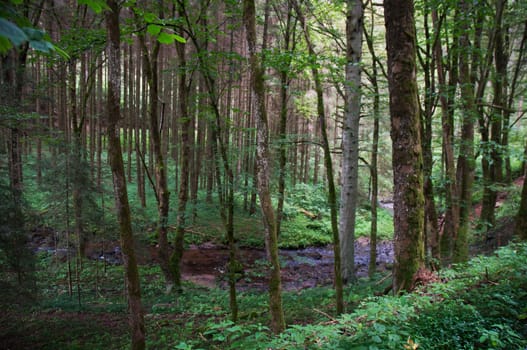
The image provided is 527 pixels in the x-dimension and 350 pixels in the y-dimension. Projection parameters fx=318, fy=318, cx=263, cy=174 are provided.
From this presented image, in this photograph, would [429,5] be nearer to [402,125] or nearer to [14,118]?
[402,125]

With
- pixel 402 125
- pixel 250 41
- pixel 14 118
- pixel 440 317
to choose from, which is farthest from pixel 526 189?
pixel 14 118

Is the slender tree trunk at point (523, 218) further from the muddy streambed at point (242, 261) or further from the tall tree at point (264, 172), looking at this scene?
the muddy streambed at point (242, 261)

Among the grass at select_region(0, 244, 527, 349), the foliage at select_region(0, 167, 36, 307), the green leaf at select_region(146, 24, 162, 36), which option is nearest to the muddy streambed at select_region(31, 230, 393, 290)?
the grass at select_region(0, 244, 527, 349)

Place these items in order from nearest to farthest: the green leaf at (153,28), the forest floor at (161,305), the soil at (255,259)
Answer: 1. the green leaf at (153,28)
2. the forest floor at (161,305)
3. the soil at (255,259)

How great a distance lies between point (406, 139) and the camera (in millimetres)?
4605

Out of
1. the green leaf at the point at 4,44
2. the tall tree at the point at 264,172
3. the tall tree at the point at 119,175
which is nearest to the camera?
the green leaf at the point at 4,44

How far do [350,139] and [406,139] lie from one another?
14.4ft

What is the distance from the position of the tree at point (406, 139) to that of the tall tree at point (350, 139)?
145 inches

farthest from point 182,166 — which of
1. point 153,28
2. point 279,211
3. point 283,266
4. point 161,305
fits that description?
point 153,28

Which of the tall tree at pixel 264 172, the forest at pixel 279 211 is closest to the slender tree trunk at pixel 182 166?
the forest at pixel 279 211

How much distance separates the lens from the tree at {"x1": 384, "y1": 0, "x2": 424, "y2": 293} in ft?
15.0

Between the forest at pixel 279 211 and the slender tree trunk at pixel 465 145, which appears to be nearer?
the forest at pixel 279 211

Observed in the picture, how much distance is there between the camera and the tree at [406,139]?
15.0 feet

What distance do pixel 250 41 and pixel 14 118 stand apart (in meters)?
5.58
